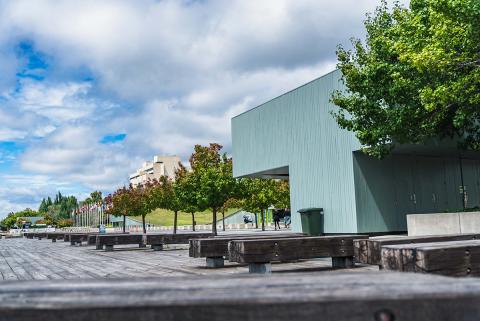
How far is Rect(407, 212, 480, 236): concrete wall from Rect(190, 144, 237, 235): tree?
1581cm

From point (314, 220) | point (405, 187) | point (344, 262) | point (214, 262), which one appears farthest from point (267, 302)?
point (405, 187)

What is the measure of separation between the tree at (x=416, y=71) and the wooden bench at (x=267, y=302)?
1169cm

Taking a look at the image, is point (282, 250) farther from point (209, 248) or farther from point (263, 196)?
point (263, 196)

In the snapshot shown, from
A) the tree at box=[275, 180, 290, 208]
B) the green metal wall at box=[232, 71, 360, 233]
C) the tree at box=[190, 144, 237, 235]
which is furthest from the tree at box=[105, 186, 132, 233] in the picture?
the green metal wall at box=[232, 71, 360, 233]

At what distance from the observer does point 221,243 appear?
1071 centimetres

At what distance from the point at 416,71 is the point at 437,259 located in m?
11.4

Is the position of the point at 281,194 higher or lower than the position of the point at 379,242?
higher

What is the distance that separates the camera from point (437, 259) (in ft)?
14.0

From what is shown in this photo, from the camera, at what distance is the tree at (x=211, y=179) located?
29188mm

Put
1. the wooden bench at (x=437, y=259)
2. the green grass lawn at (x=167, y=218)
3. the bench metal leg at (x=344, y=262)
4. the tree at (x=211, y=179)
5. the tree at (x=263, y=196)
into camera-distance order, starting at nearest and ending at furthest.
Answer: the wooden bench at (x=437, y=259), the bench metal leg at (x=344, y=262), the tree at (x=211, y=179), the tree at (x=263, y=196), the green grass lawn at (x=167, y=218)

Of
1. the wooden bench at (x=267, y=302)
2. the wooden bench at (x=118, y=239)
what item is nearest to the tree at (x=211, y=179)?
the wooden bench at (x=118, y=239)

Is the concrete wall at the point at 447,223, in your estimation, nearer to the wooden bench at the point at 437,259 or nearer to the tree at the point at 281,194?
the wooden bench at the point at 437,259

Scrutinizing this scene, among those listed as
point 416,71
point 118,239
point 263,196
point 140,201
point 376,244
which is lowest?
point 118,239

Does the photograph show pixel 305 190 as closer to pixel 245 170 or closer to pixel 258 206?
pixel 245 170
